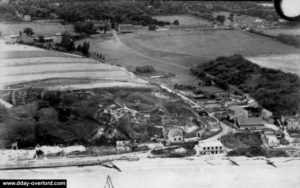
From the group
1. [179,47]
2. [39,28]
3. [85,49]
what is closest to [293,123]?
[179,47]

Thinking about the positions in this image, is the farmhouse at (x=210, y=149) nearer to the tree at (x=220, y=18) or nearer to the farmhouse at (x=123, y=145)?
the farmhouse at (x=123, y=145)

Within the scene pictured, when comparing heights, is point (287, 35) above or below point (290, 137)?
above

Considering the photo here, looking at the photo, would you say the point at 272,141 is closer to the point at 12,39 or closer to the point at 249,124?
the point at 249,124

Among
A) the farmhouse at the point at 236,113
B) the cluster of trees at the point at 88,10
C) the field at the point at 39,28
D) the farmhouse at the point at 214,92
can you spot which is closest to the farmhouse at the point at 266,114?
the farmhouse at the point at 236,113

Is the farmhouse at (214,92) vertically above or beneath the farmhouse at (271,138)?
above

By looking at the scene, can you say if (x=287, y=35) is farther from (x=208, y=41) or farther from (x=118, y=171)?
(x=118, y=171)

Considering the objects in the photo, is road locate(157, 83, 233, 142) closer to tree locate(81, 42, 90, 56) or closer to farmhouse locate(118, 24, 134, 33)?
farmhouse locate(118, 24, 134, 33)

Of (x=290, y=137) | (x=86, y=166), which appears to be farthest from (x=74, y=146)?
(x=290, y=137)
